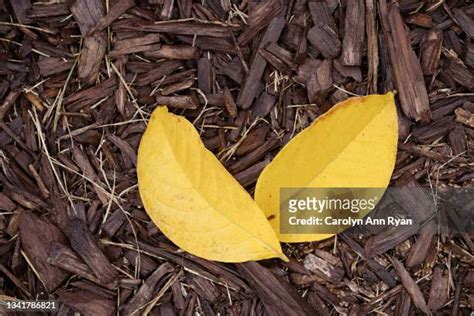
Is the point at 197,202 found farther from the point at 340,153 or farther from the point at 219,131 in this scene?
the point at 340,153

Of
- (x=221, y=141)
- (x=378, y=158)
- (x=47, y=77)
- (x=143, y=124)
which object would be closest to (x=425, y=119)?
(x=378, y=158)

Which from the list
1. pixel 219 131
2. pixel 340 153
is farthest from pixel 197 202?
pixel 340 153
